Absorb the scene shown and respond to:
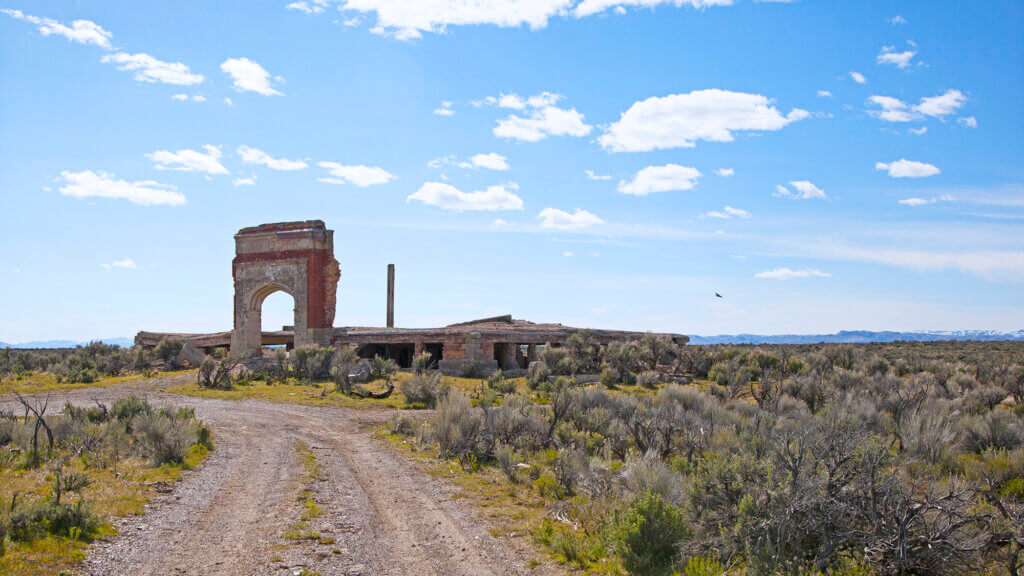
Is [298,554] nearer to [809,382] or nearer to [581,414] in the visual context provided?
[581,414]

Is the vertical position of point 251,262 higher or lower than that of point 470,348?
higher

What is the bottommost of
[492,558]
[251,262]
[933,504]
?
[492,558]

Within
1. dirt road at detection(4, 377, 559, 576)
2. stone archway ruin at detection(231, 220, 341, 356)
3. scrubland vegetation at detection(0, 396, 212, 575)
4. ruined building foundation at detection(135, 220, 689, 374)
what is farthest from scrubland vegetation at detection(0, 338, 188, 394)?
dirt road at detection(4, 377, 559, 576)

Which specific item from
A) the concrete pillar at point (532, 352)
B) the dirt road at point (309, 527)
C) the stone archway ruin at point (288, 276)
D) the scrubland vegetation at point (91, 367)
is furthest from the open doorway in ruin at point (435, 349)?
the dirt road at point (309, 527)

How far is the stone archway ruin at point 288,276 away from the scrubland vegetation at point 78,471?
13.3 m

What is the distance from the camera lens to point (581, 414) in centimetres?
1394

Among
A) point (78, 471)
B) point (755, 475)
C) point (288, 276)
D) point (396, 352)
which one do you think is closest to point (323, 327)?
point (288, 276)

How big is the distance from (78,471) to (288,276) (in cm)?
1881

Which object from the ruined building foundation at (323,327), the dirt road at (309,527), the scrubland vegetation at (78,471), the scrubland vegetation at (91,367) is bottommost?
the dirt road at (309,527)

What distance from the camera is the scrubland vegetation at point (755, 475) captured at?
18.8 ft

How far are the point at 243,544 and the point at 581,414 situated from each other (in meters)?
8.05

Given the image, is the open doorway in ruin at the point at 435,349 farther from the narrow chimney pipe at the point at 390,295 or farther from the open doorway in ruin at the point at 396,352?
the narrow chimney pipe at the point at 390,295

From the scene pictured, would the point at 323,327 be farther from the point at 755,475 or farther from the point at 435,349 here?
the point at 755,475

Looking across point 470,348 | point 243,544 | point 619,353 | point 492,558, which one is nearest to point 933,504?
point 492,558
